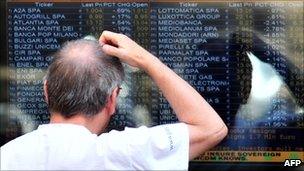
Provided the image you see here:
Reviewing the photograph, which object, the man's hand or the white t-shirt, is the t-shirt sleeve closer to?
the white t-shirt

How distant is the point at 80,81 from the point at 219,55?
120 centimetres

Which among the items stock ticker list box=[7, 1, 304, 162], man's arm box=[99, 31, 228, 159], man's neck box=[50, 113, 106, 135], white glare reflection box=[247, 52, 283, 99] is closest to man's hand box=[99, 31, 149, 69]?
→ man's arm box=[99, 31, 228, 159]

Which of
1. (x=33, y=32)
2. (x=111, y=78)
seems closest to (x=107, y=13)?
(x=33, y=32)

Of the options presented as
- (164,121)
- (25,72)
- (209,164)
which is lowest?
(209,164)

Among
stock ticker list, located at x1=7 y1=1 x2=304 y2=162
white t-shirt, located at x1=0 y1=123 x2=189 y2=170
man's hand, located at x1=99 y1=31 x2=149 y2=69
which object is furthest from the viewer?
stock ticker list, located at x1=7 y1=1 x2=304 y2=162

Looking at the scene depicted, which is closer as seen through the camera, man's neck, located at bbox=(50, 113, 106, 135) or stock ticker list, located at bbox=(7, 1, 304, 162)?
man's neck, located at bbox=(50, 113, 106, 135)

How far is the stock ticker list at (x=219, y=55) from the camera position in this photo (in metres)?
3.32

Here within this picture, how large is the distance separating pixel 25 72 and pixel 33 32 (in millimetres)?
213

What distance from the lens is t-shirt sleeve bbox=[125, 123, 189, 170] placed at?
7.72 ft

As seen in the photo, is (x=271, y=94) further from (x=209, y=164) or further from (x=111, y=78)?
(x=111, y=78)

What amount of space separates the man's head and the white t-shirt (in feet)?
0.25

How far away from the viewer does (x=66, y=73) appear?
2.30 metres

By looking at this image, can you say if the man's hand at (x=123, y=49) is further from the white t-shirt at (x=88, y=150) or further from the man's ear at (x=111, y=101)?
the white t-shirt at (x=88, y=150)

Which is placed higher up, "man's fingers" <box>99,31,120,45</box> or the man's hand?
"man's fingers" <box>99,31,120,45</box>
